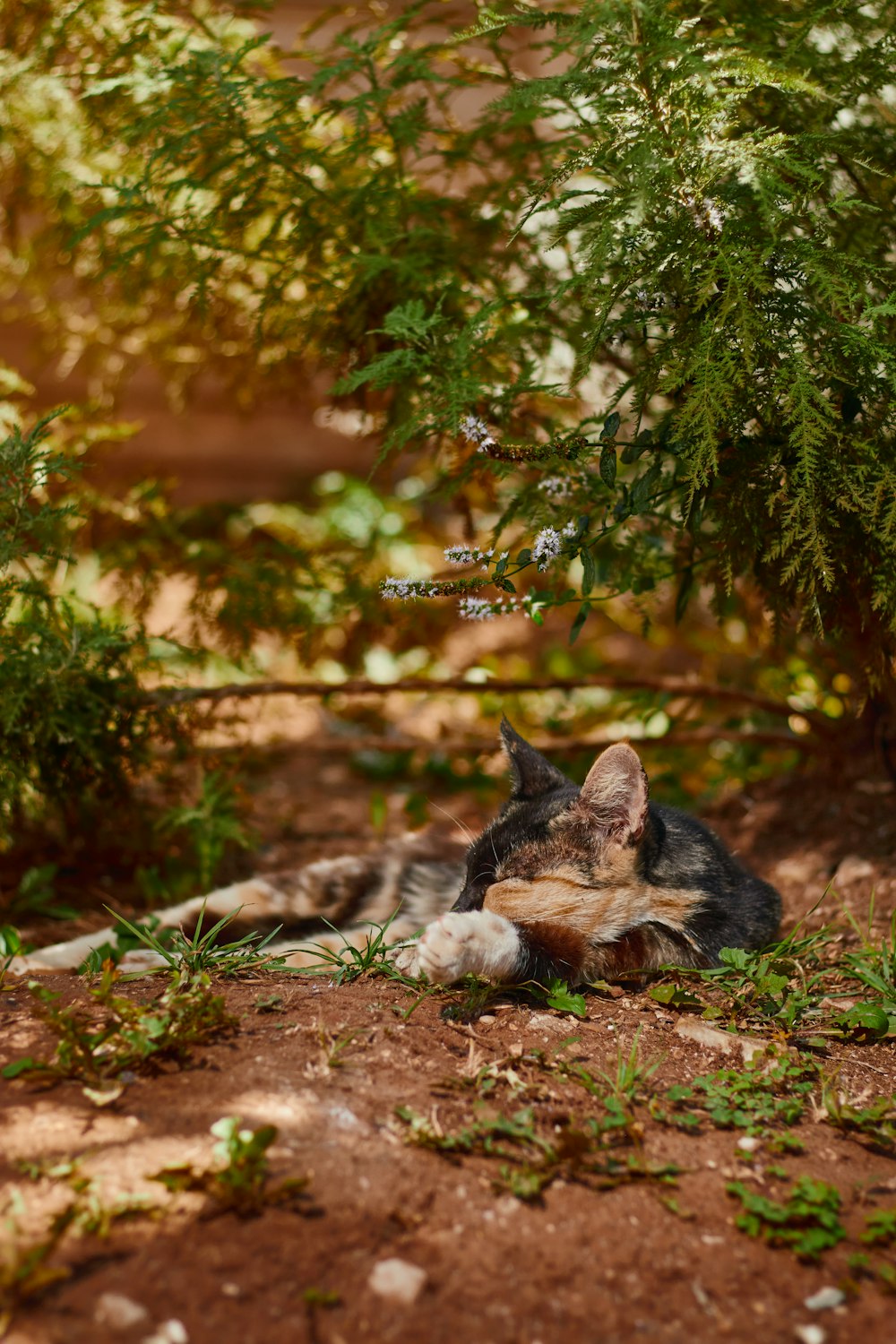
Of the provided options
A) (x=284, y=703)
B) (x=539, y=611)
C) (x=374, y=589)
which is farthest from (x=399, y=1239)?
(x=284, y=703)

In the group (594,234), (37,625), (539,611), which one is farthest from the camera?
(37,625)

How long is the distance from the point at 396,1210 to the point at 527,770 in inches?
62.1

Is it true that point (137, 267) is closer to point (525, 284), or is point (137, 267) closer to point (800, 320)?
point (525, 284)

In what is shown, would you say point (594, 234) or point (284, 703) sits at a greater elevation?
point (594, 234)

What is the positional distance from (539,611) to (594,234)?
99 cm

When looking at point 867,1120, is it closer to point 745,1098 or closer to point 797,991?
point 745,1098

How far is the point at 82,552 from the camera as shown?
17.0 feet

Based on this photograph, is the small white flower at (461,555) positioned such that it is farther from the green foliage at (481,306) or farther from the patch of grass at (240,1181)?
the patch of grass at (240,1181)

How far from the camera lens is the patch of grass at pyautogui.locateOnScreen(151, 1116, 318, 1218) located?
1.54 meters

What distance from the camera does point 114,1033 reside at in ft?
6.22

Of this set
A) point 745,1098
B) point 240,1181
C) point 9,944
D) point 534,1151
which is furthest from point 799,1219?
point 9,944

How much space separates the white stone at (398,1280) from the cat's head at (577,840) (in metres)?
1.20

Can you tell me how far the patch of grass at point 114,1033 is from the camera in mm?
1825

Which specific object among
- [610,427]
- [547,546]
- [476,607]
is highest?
[610,427]
